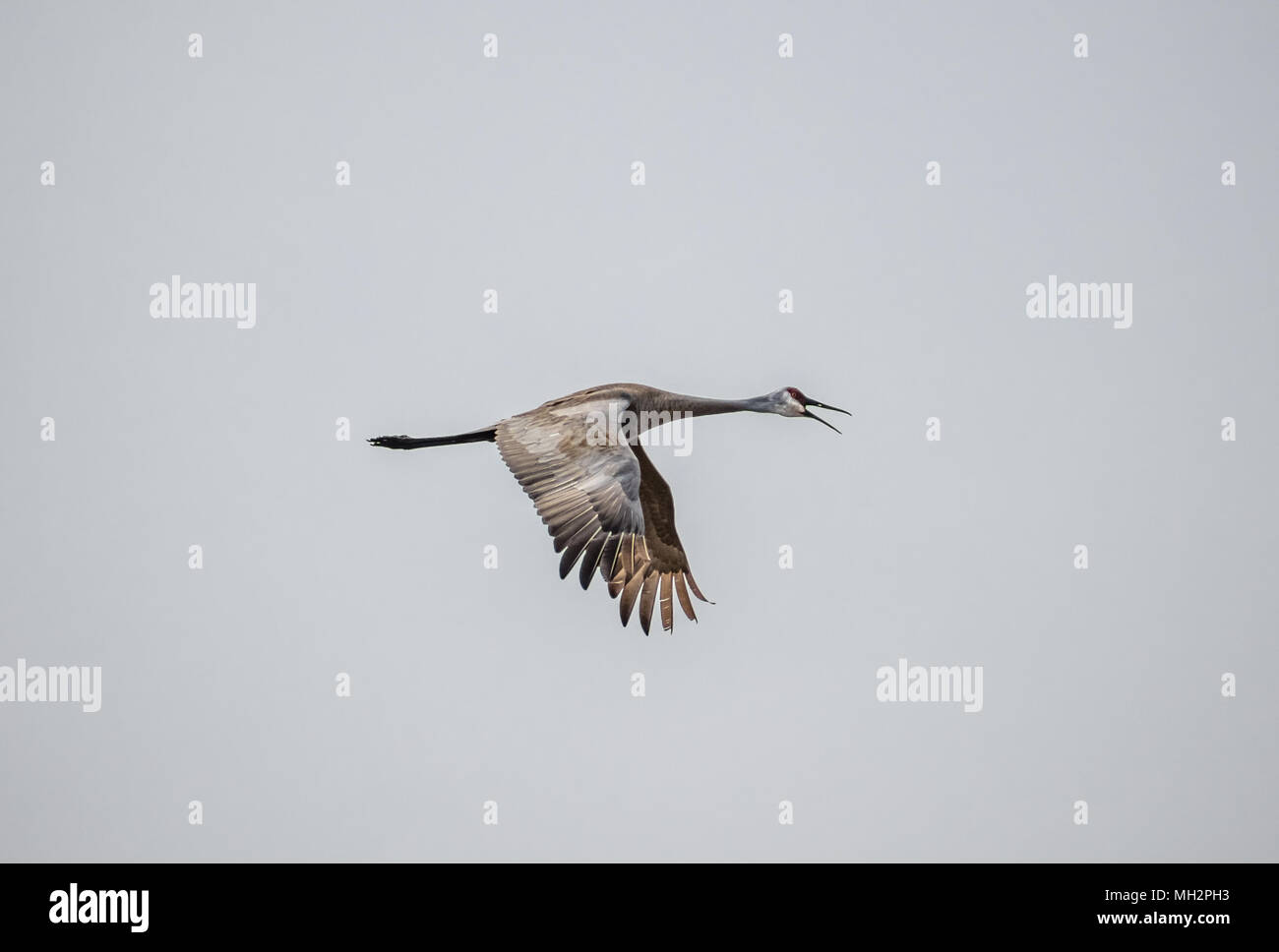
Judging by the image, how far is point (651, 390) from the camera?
2298 cm

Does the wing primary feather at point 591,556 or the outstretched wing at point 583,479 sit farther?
the outstretched wing at point 583,479

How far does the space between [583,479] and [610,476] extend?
1.11ft

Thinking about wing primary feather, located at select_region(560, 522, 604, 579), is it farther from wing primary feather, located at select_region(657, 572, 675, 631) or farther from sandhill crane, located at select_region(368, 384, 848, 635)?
wing primary feather, located at select_region(657, 572, 675, 631)

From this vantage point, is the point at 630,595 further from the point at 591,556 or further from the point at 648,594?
the point at 591,556

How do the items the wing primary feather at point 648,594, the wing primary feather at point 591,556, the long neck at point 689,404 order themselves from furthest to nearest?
1. the wing primary feather at point 648,594
2. the long neck at point 689,404
3. the wing primary feather at point 591,556

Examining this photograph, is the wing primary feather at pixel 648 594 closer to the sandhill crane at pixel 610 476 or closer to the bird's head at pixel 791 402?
the sandhill crane at pixel 610 476

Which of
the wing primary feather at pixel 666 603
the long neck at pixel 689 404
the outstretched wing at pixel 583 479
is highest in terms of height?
the long neck at pixel 689 404

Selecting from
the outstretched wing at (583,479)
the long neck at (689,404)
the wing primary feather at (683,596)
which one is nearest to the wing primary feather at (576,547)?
the outstretched wing at (583,479)

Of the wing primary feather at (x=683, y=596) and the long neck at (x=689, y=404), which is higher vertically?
the long neck at (x=689, y=404)

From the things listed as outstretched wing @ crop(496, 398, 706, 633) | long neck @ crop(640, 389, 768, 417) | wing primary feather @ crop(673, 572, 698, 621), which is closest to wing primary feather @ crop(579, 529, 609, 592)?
outstretched wing @ crop(496, 398, 706, 633)

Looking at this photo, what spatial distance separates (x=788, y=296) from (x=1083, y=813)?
18396 mm

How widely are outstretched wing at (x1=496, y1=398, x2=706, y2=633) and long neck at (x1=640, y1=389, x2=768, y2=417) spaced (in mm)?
620

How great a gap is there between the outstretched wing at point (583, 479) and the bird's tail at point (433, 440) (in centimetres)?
50

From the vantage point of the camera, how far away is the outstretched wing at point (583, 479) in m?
20.2
